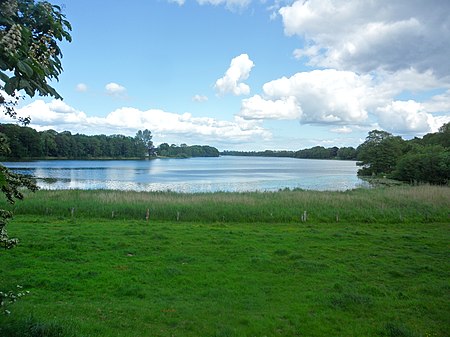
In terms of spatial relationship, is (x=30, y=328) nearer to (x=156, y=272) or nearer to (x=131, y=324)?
(x=131, y=324)

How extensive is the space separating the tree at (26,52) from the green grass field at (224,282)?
10.6ft

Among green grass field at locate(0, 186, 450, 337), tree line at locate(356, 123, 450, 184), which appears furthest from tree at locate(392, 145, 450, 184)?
green grass field at locate(0, 186, 450, 337)

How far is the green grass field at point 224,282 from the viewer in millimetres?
7039

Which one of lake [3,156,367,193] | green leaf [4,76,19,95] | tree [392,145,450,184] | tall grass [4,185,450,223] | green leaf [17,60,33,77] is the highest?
green leaf [17,60,33,77]

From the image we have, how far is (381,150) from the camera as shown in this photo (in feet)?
284

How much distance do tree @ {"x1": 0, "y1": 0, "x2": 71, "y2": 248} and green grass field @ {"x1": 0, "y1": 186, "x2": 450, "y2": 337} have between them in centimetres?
323

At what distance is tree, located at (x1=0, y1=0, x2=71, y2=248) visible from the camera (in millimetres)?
3312

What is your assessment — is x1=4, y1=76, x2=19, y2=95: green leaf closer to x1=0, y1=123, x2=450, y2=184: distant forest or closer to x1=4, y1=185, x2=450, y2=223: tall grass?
x1=0, y1=123, x2=450, y2=184: distant forest

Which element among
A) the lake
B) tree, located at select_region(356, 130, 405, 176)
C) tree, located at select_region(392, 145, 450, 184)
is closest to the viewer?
the lake

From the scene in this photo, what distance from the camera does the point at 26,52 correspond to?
12.0 feet

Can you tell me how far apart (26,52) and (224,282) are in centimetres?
777

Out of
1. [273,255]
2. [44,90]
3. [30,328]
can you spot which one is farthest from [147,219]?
[44,90]

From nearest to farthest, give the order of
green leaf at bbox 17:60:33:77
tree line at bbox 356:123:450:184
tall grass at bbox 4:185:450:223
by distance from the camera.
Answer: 1. green leaf at bbox 17:60:33:77
2. tall grass at bbox 4:185:450:223
3. tree line at bbox 356:123:450:184

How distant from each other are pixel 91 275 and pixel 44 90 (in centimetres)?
742
